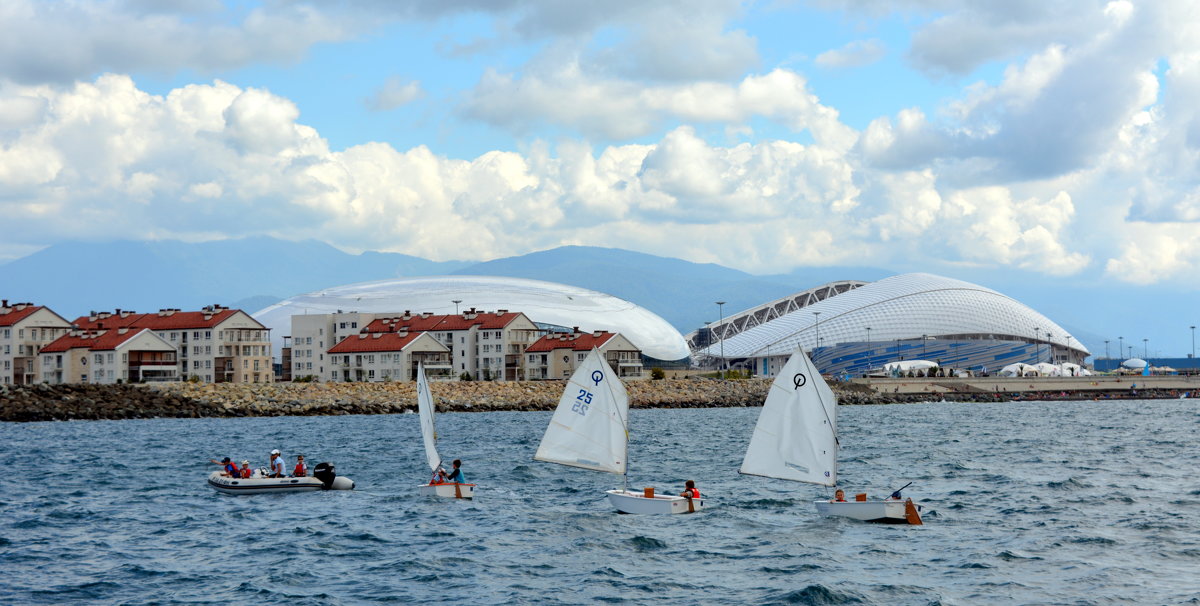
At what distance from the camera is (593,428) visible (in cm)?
3775

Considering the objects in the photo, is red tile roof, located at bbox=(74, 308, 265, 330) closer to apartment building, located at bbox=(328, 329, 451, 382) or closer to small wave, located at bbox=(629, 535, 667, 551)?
apartment building, located at bbox=(328, 329, 451, 382)

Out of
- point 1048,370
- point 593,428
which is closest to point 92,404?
point 593,428

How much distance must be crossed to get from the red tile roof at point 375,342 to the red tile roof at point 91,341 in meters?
22.6

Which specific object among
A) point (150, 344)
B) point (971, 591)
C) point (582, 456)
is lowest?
point (971, 591)

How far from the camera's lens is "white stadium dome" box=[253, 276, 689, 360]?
606 ft

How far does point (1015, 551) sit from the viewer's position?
30453mm

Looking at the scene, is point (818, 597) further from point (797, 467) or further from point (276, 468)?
point (276, 468)

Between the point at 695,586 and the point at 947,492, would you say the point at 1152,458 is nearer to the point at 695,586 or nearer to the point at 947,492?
the point at 947,492

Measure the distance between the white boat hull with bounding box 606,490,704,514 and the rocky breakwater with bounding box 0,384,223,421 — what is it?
221 feet

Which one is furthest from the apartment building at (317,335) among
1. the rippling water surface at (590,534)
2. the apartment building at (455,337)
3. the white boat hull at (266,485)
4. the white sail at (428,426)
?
the white sail at (428,426)

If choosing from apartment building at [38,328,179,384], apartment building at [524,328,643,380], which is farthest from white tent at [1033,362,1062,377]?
apartment building at [38,328,179,384]

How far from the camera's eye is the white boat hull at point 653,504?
36156mm

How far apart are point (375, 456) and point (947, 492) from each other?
27.3 metres

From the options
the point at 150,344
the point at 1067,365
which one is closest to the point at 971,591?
the point at 150,344
